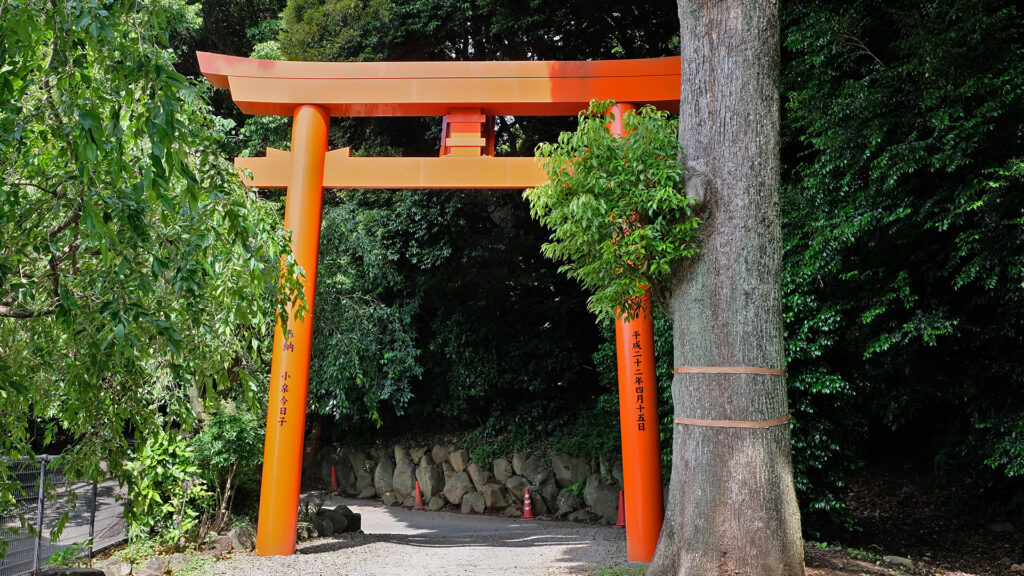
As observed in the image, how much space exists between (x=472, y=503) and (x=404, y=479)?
1.48 m

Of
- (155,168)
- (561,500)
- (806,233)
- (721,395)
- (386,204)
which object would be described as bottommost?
(561,500)

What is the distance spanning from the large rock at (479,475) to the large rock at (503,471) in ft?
0.56

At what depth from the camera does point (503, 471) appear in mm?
10578

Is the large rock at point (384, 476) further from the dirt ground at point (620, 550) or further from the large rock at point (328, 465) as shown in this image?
the dirt ground at point (620, 550)

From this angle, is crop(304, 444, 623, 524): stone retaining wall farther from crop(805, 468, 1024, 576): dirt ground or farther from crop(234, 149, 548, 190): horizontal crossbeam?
crop(234, 149, 548, 190): horizontal crossbeam

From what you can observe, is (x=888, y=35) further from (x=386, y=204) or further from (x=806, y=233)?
(x=386, y=204)

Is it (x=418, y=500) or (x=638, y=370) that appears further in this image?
(x=418, y=500)

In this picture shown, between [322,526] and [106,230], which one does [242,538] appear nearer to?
[322,526]

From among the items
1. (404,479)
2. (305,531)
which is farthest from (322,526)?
(404,479)

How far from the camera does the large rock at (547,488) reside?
1009 centimetres

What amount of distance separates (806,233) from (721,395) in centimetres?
328

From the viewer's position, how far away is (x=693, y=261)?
3652 mm

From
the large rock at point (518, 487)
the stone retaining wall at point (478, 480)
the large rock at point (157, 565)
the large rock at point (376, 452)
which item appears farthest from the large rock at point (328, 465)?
the large rock at point (157, 565)

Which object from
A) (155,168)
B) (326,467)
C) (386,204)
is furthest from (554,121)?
(155,168)
